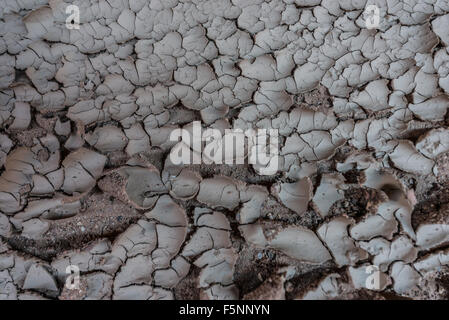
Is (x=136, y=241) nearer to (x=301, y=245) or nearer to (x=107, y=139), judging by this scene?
(x=107, y=139)

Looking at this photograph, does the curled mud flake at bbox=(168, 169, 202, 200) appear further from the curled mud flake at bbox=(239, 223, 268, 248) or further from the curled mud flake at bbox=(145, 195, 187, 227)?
the curled mud flake at bbox=(239, 223, 268, 248)

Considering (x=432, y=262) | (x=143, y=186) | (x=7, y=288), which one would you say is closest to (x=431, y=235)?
(x=432, y=262)

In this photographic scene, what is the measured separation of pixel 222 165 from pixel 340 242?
1.41ft

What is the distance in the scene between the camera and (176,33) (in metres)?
1.37

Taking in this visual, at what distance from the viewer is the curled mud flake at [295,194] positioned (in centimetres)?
126

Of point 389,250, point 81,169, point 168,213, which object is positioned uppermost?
point 81,169

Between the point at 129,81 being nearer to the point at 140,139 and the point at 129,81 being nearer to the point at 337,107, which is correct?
the point at 140,139

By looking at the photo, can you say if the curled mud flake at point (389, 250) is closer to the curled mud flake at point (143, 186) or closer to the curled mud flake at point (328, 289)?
the curled mud flake at point (328, 289)

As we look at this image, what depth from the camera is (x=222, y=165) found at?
132 cm

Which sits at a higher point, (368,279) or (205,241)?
(205,241)

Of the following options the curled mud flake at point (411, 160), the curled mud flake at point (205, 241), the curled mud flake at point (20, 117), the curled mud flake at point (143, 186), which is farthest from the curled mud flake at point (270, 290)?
the curled mud flake at point (20, 117)

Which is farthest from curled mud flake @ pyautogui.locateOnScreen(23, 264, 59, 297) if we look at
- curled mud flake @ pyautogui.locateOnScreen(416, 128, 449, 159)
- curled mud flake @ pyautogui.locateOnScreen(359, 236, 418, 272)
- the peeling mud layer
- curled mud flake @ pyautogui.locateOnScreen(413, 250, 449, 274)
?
curled mud flake @ pyautogui.locateOnScreen(416, 128, 449, 159)
